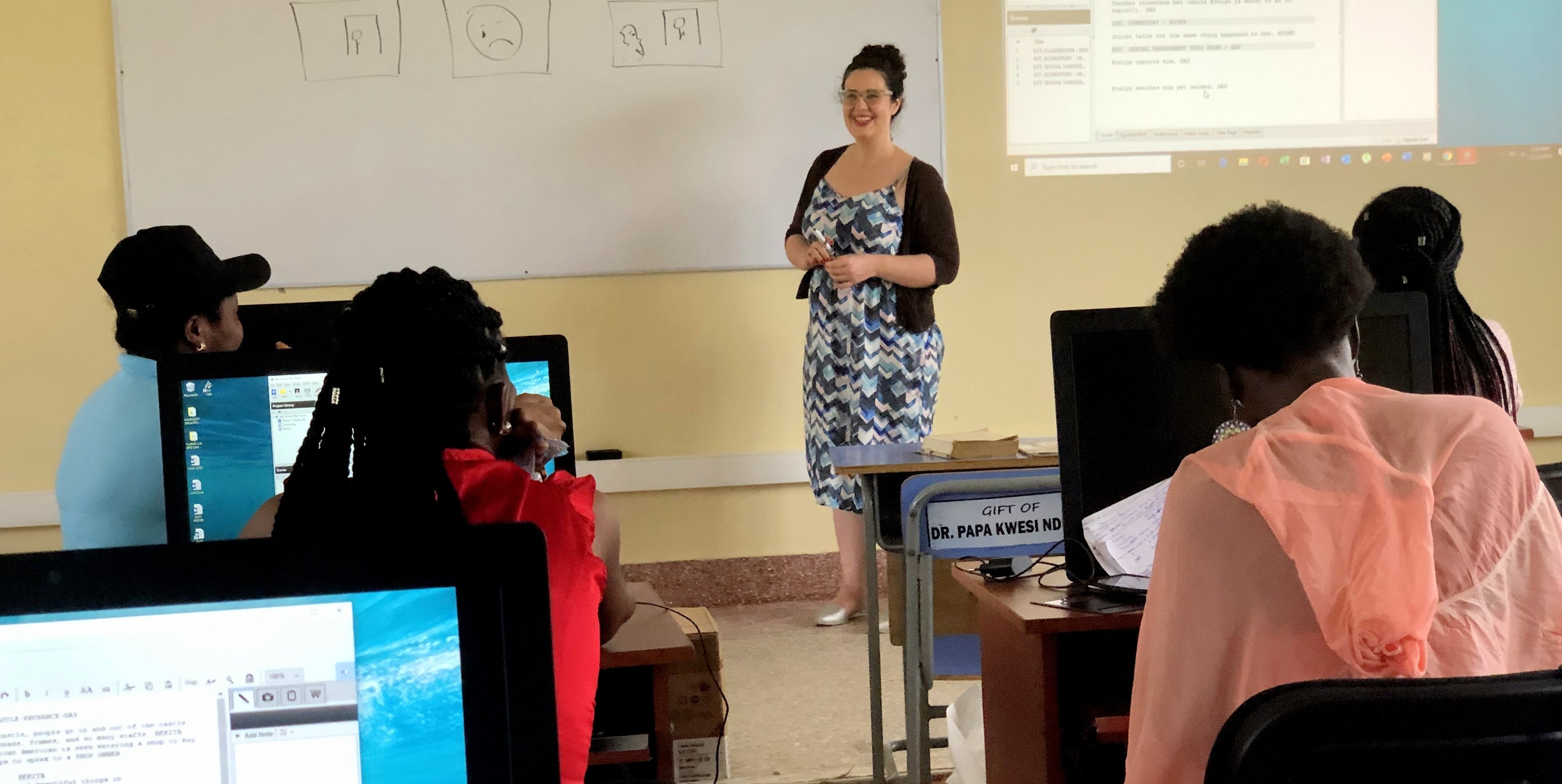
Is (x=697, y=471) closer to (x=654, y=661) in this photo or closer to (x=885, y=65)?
(x=885, y=65)

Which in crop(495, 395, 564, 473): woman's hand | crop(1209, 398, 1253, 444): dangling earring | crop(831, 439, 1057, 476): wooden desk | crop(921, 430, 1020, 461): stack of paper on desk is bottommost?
crop(831, 439, 1057, 476): wooden desk

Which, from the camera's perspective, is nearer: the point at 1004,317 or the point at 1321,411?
the point at 1321,411

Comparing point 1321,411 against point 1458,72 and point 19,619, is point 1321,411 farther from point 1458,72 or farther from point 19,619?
point 1458,72

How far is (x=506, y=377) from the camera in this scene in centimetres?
136

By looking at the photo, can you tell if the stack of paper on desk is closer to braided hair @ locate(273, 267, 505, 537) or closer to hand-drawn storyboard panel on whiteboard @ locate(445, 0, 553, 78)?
braided hair @ locate(273, 267, 505, 537)

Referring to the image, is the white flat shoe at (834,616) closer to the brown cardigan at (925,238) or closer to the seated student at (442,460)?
the brown cardigan at (925,238)

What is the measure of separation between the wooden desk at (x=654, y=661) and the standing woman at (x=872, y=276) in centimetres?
198

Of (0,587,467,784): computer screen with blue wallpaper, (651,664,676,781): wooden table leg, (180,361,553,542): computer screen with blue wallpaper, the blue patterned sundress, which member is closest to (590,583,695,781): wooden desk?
(651,664,676,781): wooden table leg

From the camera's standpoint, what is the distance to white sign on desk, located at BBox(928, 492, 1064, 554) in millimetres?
2053

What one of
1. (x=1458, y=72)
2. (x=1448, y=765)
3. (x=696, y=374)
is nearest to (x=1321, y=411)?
(x=1448, y=765)

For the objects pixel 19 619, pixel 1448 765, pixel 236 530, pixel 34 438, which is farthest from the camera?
pixel 34 438

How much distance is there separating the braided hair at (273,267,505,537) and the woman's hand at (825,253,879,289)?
87.3 inches

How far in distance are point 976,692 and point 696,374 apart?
6.26 feet

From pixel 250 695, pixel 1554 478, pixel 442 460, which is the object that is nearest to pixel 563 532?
pixel 442 460
